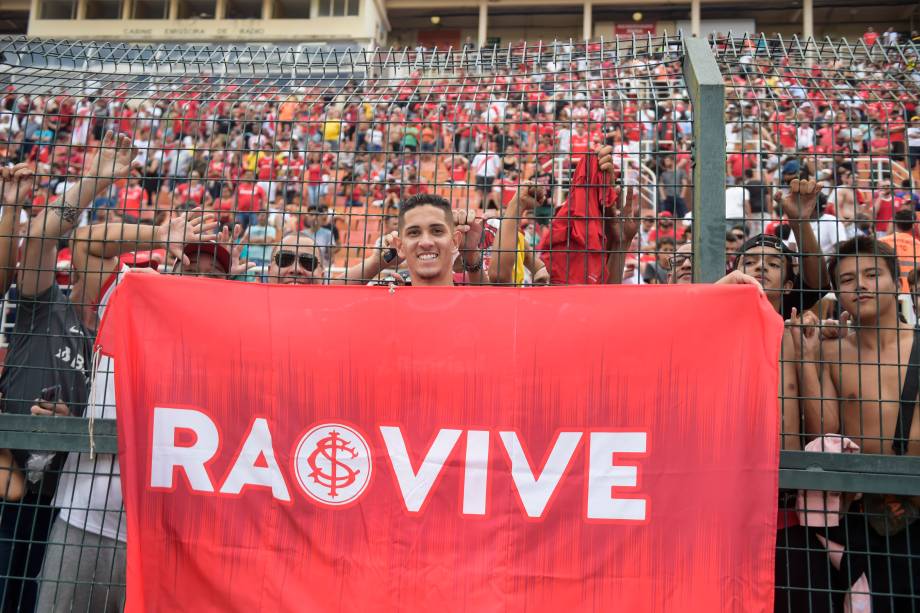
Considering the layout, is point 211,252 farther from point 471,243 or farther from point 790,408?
point 790,408

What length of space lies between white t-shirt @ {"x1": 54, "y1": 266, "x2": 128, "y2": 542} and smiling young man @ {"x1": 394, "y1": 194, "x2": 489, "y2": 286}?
124cm

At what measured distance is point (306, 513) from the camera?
2990mm

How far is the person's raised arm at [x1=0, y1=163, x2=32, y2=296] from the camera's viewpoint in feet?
11.6

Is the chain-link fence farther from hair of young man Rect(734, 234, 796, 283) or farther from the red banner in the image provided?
the red banner

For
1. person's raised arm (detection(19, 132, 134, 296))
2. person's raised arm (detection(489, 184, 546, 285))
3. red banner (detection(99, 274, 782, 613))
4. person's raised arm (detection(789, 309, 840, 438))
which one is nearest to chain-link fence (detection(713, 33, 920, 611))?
person's raised arm (detection(789, 309, 840, 438))

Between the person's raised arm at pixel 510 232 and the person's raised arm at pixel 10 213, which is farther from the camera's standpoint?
the person's raised arm at pixel 10 213

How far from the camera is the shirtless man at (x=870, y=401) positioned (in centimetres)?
304

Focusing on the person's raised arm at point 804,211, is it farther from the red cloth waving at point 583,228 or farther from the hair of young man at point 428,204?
the hair of young man at point 428,204

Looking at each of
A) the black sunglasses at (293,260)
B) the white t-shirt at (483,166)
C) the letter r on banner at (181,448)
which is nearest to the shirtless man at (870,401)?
the black sunglasses at (293,260)

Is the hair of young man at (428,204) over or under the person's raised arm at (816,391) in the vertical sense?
over

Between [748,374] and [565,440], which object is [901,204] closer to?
[748,374]

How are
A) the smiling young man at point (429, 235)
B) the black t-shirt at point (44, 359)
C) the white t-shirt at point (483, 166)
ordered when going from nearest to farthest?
the smiling young man at point (429, 235)
the black t-shirt at point (44, 359)
the white t-shirt at point (483, 166)

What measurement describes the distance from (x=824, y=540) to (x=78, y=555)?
10.4ft

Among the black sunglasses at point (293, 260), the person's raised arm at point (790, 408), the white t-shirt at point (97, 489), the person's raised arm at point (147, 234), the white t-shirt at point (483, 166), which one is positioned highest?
the white t-shirt at point (483, 166)
